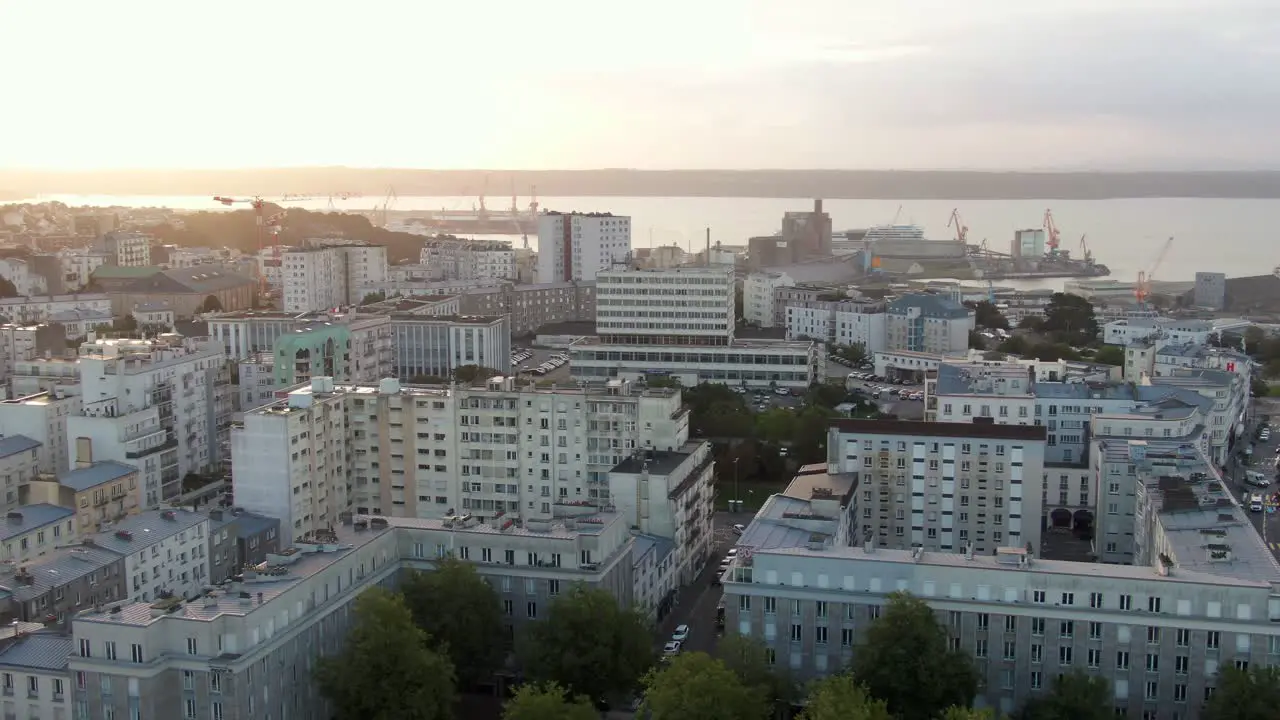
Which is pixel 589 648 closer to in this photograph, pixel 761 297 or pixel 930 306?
pixel 930 306

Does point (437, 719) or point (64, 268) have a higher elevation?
point (64, 268)

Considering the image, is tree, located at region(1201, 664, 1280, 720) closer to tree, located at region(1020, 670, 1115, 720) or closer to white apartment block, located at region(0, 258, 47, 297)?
tree, located at region(1020, 670, 1115, 720)

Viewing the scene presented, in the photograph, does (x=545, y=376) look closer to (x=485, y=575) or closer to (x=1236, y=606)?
(x=485, y=575)

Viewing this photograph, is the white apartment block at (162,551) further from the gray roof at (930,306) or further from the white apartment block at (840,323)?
the gray roof at (930,306)

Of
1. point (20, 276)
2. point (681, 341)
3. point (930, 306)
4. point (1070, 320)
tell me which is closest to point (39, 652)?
point (681, 341)

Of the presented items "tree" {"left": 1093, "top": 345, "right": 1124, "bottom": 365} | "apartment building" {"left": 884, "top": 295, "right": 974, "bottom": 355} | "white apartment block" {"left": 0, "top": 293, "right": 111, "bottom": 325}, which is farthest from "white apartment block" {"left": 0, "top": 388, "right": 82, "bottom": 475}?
"tree" {"left": 1093, "top": 345, "right": 1124, "bottom": 365}

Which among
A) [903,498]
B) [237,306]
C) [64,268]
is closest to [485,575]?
[903,498]

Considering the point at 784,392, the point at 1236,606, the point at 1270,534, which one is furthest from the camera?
the point at 784,392

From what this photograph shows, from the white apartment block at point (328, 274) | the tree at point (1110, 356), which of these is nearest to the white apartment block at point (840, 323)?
the tree at point (1110, 356)
